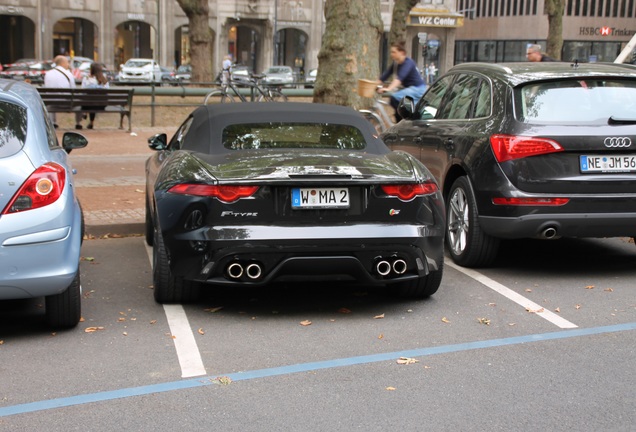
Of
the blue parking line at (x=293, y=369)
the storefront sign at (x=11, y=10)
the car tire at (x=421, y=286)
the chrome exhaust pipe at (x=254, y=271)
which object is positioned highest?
the storefront sign at (x=11, y=10)

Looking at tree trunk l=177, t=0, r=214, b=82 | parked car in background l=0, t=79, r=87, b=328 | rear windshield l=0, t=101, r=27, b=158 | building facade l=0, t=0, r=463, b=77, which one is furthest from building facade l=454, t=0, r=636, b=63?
parked car in background l=0, t=79, r=87, b=328

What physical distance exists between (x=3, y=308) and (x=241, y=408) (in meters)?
2.63

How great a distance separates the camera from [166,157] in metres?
7.33

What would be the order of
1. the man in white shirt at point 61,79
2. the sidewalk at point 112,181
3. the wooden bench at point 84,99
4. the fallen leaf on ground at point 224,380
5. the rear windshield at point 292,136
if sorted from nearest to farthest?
the fallen leaf on ground at point 224,380 → the rear windshield at point 292,136 → the sidewalk at point 112,181 → the wooden bench at point 84,99 → the man in white shirt at point 61,79

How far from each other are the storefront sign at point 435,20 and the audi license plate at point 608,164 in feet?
237

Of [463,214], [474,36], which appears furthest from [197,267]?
[474,36]

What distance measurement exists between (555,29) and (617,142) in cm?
2811

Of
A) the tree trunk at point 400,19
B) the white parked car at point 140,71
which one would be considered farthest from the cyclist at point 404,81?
the white parked car at point 140,71

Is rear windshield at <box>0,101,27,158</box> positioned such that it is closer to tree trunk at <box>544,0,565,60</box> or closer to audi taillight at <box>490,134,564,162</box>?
audi taillight at <box>490,134,564,162</box>

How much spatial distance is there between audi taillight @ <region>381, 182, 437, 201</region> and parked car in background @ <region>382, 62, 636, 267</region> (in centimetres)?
135

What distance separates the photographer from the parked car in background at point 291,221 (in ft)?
19.1

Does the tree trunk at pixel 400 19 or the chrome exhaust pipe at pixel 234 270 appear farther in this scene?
the tree trunk at pixel 400 19

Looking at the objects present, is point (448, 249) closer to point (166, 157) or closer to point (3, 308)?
point (166, 157)

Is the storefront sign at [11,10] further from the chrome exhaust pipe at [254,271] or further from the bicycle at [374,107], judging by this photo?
the chrome exhaust pipe at [254,271]
